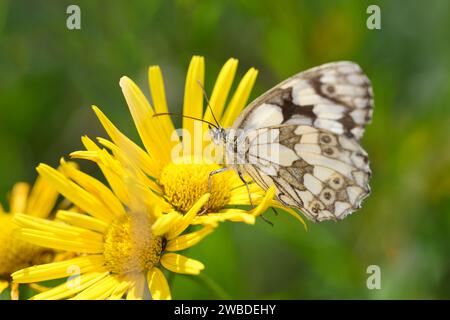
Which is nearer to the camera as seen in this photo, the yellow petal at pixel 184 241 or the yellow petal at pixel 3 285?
the yellow petal at pixel 184 241

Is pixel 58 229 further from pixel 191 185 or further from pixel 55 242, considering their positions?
pixel 191 185

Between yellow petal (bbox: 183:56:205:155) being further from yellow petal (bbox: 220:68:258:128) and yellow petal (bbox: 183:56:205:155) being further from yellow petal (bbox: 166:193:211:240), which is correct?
yellow petal (bbox: 166:193:211:240)

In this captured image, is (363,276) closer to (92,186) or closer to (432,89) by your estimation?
(432,89)

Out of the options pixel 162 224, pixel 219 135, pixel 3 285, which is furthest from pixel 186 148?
pixel 3 285

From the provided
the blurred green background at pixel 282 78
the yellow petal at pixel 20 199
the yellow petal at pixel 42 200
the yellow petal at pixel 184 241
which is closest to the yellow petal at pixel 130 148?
the yellow petal at pixel 184 241

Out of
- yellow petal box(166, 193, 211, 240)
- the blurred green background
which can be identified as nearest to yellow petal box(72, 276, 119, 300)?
yellow petal box(166, 193, 211, 240)

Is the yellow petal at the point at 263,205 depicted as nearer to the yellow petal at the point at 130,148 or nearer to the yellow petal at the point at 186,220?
the yellow petal at the point at 186,220
